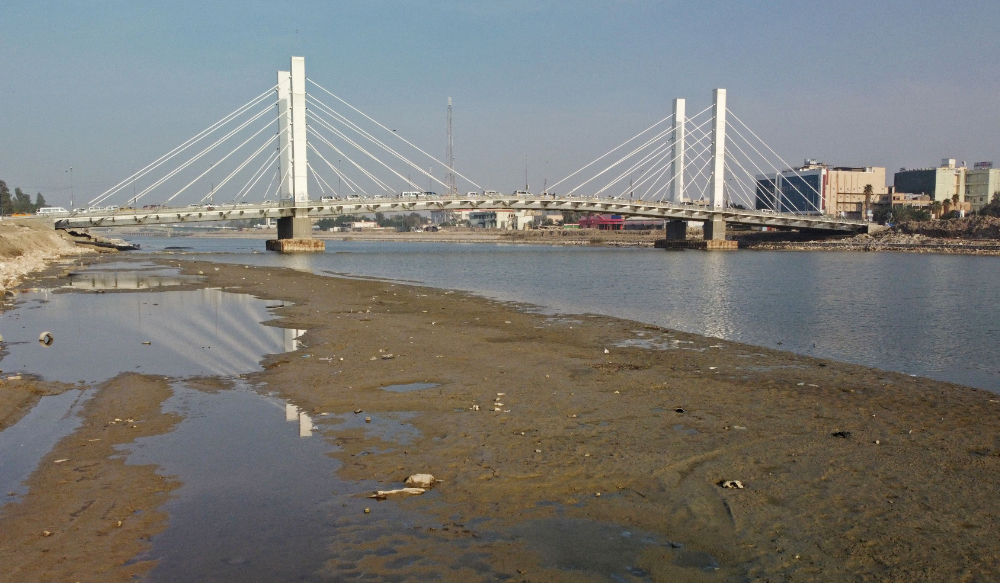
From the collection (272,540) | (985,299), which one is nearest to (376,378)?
(272,540)

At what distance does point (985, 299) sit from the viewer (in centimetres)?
2850

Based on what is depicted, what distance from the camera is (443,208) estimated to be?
78062 mm

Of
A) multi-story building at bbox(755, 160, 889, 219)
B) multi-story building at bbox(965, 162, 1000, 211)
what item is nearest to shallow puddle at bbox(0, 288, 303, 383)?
multi-story building at bbox(755, 160, 889, 219)

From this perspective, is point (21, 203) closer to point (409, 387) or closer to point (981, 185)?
point (409, 387)

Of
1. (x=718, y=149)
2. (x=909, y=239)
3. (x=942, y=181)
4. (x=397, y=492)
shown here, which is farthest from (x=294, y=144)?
(x=942, y=181)

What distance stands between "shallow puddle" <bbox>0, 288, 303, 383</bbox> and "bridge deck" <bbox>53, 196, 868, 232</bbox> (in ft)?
152

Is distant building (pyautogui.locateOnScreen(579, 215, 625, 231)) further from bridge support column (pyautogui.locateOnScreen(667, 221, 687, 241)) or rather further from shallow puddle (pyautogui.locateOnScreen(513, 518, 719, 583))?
shallow puddle (pyautogui.locateOnScreen(513, 518, 719, 583))

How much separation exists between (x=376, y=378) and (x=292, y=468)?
4360 mm

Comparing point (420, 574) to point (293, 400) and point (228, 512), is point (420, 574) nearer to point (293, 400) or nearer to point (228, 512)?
point (228, 512)

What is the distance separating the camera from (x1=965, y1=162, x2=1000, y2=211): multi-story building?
16700 cm

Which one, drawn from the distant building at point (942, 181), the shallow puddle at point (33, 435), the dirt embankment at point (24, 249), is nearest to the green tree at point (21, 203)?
the dirt embankment at point (24, 249)

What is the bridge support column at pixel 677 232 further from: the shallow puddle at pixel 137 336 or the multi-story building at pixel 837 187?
the shallow puddle at pixel 137 336

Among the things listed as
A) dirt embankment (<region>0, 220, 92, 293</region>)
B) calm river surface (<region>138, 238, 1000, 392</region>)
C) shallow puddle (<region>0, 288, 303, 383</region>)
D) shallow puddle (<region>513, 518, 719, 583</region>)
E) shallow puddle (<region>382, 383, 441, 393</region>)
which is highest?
dirt embankment (<region>0, 220, 92, 293</region>)

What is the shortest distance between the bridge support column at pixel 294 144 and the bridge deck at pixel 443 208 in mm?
1069
